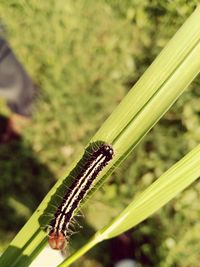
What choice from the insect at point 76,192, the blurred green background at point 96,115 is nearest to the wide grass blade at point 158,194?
the insect at point 76,192

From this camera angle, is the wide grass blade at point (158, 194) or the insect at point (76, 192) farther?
the insect at point (76, 192)

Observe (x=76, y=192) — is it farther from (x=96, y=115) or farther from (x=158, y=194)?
(x=96, y=115)

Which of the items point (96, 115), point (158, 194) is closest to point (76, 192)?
point (158, 194)

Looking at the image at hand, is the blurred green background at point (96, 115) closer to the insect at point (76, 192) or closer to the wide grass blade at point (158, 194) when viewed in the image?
the insect at point (76, 192)

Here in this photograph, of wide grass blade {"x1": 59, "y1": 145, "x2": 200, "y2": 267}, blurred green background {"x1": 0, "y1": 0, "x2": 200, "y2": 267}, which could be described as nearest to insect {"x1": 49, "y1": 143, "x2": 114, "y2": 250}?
wide grass blade {"x1": 59, "y1": 145, "x2": 200, "y2": 267}

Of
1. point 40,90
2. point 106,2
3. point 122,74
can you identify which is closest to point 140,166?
point 122,74

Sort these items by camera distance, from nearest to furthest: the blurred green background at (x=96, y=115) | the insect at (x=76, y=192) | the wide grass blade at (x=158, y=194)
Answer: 1. the wide grass blade at (x=158, y=194)
2. the insect at (x=76, y=192)
3. the blurred green background at (x=96, y=115)
